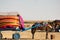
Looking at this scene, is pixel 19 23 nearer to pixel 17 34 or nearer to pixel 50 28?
pixel 17 34

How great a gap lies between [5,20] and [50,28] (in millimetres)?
461

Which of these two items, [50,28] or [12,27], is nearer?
[12,27]

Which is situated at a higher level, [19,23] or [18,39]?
[19,23]

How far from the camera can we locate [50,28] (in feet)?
4.01

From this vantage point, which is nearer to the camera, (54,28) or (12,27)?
(12,27)

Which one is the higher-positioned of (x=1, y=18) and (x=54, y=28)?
(x=1, y=18)

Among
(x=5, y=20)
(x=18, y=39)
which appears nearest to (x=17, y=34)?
(x=18, y=39)

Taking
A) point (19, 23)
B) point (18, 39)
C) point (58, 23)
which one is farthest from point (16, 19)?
point (58, 23)

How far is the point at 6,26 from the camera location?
2.95ft

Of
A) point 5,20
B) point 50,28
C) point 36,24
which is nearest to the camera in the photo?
point 5,20

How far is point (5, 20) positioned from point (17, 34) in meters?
0.14

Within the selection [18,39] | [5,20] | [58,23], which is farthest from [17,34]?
[58,23]

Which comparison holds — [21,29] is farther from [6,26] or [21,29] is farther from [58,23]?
[58,23]

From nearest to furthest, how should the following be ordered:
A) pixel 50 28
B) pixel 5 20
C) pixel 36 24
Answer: pixel 5 20, pixel 36 24, pixel 50 28
